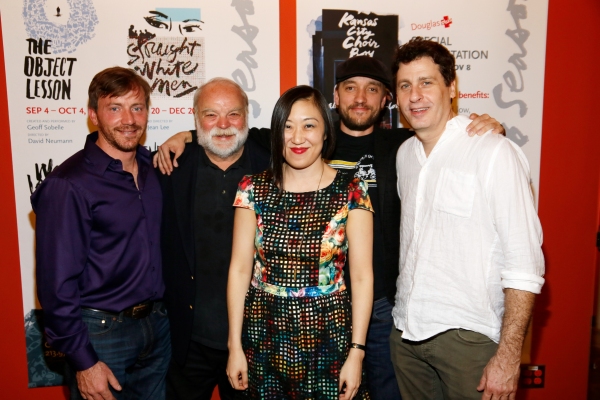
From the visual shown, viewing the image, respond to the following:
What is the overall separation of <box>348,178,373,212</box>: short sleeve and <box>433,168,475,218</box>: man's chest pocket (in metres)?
0.29

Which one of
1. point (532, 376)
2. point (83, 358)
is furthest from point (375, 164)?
point (532, 376)

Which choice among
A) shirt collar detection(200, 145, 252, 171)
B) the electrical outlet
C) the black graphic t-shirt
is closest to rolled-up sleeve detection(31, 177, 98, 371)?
shirt collar detection(200, 145, 252, 171)

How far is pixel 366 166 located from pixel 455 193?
66 cm

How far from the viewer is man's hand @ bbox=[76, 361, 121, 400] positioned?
6.58 ft

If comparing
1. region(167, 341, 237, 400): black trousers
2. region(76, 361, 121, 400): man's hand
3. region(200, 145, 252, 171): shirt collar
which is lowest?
region(167, 341, 237, 400): black trousers

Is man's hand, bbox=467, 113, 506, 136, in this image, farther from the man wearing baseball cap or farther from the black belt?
the black belt

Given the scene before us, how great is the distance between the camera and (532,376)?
3.33 meters

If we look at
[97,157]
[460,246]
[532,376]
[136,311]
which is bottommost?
[532,376]

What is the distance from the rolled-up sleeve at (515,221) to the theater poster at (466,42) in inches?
55.4

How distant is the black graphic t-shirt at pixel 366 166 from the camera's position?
237 cm

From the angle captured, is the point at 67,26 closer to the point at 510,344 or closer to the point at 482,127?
the point at 482,127

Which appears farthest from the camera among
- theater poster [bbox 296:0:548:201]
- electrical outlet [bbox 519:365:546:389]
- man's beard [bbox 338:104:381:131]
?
electrical outlet [bbox 519:365:546:389]

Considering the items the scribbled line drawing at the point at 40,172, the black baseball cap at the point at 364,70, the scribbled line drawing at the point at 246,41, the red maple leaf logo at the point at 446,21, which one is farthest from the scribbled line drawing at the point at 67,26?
the red maple leaf logo at the point at 446,21

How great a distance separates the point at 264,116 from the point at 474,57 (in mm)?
1445
